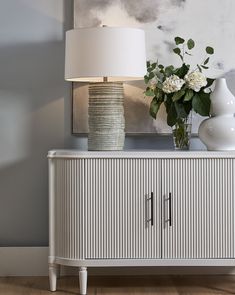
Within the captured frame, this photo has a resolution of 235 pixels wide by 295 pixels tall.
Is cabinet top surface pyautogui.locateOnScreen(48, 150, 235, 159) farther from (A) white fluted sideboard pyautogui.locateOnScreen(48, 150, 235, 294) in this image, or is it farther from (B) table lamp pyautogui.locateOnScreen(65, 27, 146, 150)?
(B) table lamp pyautogui.locateOnScreen(65, 27, 146, 150)

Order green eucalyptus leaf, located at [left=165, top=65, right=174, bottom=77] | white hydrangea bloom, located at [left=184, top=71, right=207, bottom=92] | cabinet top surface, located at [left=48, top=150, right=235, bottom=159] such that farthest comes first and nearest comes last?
green eucalyptus leaf, located at [left=165, top=65, right=174, bottom=77], white hydrangea bloom, located at [left=184, top=71, right=207, bottom=92], cabinet top surface, located at [left=48, top=150, right=235, bottom=159]

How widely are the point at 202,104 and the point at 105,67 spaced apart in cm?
53

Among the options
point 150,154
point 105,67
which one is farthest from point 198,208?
point 105,67

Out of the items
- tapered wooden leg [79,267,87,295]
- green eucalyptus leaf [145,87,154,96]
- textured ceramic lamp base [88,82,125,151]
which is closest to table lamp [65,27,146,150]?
textured ceramic lamp base [88,82,125,151]

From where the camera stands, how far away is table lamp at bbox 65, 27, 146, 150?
3.31m

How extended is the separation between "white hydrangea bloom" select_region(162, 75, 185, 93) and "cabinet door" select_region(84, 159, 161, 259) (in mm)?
383

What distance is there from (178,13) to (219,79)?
516mm

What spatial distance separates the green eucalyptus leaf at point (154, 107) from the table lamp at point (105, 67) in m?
0.15

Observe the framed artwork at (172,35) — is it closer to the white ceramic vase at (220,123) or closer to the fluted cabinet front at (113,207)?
the white ceramic vase at (220,123)

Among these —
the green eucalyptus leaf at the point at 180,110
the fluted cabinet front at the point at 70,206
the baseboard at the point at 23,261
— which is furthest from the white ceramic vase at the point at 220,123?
the baseboard at the point at 23,261

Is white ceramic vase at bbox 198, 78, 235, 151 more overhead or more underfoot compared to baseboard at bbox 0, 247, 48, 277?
more overhead

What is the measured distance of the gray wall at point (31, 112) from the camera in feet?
12.2

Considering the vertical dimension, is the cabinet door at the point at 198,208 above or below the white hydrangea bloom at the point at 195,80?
below

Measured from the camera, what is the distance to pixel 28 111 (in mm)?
3725
